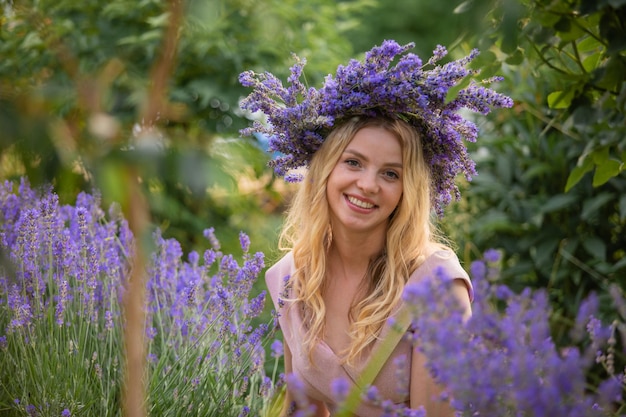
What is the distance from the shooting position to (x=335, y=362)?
2.34 meters

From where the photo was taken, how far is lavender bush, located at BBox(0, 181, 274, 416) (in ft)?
6.74

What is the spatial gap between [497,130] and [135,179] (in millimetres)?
3851

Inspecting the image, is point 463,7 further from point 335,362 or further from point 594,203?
point 594,203

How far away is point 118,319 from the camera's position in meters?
2.45

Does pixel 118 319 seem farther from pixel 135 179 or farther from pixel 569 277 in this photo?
pixel 569 277

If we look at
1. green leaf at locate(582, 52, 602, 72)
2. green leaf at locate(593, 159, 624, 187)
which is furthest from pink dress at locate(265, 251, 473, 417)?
green leaf at locate(582, 52, 602, 72)

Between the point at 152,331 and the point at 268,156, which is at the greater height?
the point at 268,156

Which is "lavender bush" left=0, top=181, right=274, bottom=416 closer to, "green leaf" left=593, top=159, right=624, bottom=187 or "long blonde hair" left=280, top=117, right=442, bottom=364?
"long blonde hair" left=280, top=117, right=442, bottom=364

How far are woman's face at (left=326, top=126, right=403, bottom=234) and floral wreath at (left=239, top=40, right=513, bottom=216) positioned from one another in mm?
87

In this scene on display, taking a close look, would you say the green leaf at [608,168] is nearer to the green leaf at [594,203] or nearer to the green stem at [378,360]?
the green stem at [378,360]

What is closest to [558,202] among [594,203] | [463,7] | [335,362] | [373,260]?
[594,203]

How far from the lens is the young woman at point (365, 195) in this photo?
2273mm

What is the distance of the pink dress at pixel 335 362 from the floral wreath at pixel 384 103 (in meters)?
0.30

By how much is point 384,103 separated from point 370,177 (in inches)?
8.6
